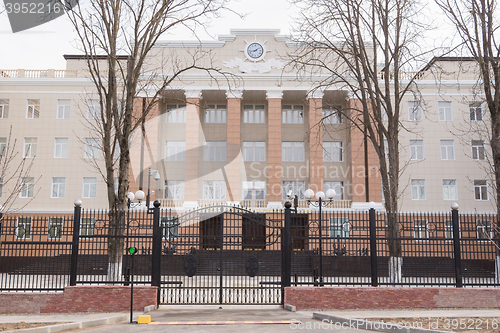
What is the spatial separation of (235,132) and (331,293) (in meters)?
22.8

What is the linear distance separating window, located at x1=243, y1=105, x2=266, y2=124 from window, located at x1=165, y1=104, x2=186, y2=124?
5125mm

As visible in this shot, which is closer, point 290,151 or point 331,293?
point 331,293

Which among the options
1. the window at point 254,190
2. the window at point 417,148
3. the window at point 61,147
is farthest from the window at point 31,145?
the window at point 417,148

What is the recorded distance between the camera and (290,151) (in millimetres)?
35469

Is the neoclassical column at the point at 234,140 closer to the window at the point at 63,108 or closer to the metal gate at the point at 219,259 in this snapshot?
the window at the point at 63,108

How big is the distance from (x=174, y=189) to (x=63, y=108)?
11053mm

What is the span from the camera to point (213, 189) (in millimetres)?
34719

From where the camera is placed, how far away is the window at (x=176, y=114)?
35781 millimetres

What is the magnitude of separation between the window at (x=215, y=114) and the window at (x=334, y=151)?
8.84 metres

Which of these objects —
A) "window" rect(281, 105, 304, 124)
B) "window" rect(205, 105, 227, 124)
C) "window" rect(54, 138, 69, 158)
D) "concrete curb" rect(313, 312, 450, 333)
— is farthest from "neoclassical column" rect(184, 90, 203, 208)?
"concrete curb" rect(313, 312, 450, 333)

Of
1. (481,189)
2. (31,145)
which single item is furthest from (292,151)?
(31,145)

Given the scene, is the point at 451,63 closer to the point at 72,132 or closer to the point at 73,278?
the point at 72,132

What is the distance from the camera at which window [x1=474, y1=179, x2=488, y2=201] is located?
3325cm

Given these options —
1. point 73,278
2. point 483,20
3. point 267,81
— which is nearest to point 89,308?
point 73,278
